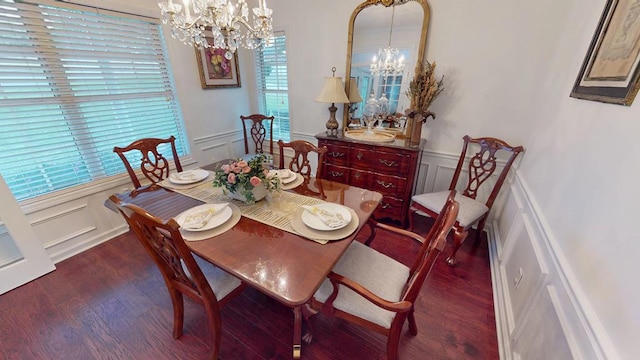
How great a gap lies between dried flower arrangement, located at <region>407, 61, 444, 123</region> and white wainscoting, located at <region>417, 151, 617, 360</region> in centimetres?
91

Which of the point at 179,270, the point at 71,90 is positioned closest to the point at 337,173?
the point at 179,270

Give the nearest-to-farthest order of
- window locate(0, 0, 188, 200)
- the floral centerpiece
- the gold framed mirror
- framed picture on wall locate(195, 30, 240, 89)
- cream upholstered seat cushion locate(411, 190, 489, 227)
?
the floral centerpiece
window locate(0, 0, 188, 200)
cream upholstered seat cushion locate(411, 190, 489, 227)
the gold framed mirror
framed picture on wall locate(195, 30, 240, 89)

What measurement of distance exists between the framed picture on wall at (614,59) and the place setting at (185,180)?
2.20 m

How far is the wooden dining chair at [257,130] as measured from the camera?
3125 mm

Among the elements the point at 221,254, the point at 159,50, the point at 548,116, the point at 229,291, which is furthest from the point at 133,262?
the point at 548,116

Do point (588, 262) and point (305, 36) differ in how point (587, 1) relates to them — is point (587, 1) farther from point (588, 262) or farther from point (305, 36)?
point (305, 36)

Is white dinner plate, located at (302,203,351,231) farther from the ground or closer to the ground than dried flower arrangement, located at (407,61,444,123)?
closer to the ground

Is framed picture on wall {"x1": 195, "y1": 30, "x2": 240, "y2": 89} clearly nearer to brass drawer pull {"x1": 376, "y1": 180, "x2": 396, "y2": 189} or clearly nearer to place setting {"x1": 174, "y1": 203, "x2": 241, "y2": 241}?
place setting {"x1": 174, "y1": 203, "x2": 241, "y2": 241}

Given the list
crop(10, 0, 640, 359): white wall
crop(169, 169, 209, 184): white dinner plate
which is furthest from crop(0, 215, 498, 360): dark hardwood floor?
crop(169, 169, 209, 184): white dinner plate

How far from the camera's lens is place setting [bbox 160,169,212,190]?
5.42 ft

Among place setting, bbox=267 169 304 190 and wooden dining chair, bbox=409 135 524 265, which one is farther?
wooden dining chair, bbox=409 135 524 265

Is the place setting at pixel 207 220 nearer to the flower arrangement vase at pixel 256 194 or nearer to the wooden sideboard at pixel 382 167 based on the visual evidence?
the flower arrangement vase at pixel 256 194

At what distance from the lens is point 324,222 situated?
1194 millimetres

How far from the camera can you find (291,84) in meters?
2.94
